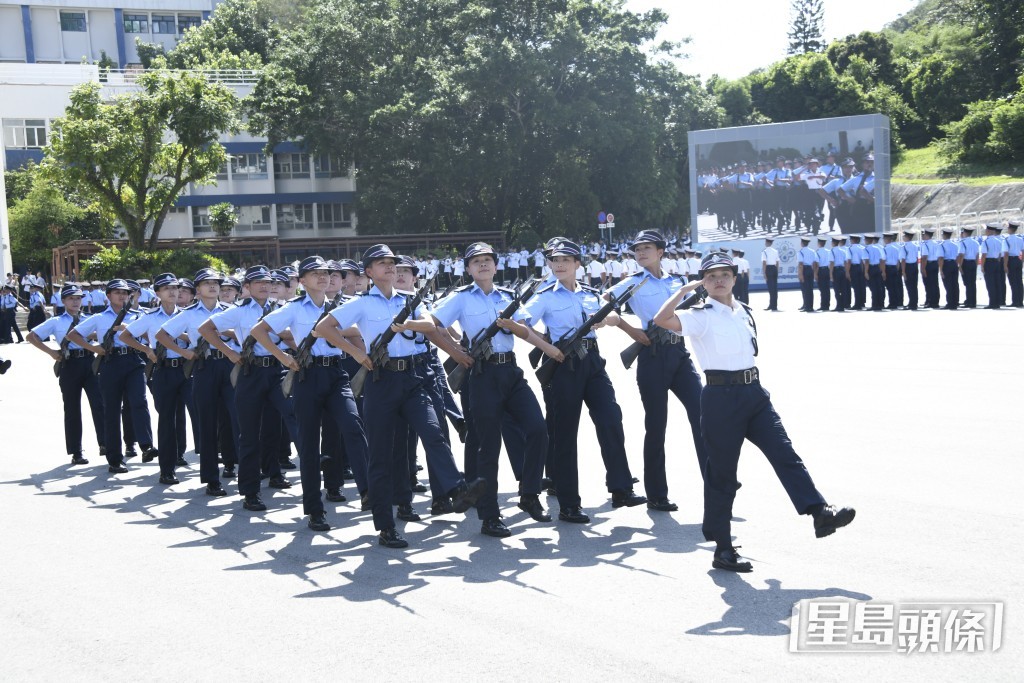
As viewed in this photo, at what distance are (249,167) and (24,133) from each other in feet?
39.2

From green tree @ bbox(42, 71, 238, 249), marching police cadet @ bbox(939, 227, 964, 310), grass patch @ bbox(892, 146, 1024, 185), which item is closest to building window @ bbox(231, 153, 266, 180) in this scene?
green tree @ bbox(42, 71, 238, 249)

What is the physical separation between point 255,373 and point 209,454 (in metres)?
1.23

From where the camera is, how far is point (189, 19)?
86562 millimetres

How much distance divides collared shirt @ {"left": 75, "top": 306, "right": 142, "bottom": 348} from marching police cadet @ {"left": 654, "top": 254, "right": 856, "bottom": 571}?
757cm

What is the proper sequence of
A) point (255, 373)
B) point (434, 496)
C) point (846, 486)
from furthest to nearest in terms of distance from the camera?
point (255, 373), point (846, 486), point (434, 496)

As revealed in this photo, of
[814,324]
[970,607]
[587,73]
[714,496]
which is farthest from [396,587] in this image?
[587,73]

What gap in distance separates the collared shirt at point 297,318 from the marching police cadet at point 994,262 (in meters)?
20.9

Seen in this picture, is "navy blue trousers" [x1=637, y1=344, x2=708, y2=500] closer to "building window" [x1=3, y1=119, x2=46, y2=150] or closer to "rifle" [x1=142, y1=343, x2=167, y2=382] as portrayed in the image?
"rifle" [x1=142, y1=343, x2=167, y2=382]

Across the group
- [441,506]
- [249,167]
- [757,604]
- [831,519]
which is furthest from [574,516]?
[249,167]

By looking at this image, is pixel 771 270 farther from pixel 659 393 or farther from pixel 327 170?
A: pixel 327 170

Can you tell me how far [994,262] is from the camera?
26062 mm

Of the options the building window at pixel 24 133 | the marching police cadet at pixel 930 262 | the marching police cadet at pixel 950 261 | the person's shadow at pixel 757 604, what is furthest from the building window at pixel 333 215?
the person's shadow at pixel 757 604

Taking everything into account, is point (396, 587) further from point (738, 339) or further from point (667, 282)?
point (667, 282)

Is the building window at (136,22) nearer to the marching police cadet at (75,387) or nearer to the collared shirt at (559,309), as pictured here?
the marching police cadet at (75,387)
